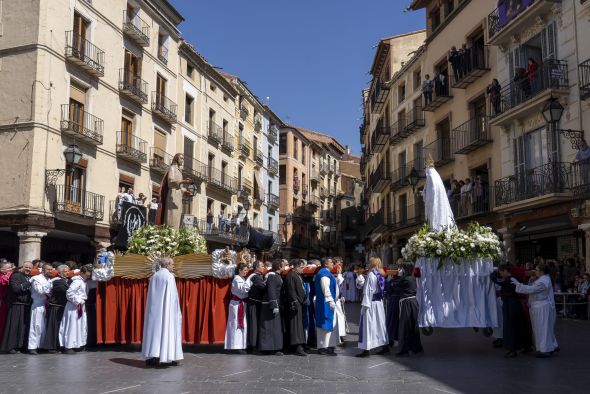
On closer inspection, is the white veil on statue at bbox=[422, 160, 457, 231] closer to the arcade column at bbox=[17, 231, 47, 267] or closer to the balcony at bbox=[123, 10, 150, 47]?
the arcade column at bbox=[17, 231, 47, 267]

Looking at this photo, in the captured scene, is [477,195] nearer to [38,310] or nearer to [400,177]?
[400,177]

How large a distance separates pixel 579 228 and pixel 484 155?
731 centimetres

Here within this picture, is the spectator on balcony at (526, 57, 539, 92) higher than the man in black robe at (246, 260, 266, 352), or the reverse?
the spectator on balcony at (526, 57, 539, 92)

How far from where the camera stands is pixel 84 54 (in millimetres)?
25047

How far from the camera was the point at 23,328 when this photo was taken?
12055 mm

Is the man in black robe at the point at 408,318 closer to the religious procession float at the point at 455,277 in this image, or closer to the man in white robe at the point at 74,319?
the religious procession float at the point at 455,277

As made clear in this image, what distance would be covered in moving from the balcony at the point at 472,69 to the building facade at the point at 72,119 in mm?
14148

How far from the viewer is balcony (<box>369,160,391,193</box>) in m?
38.5

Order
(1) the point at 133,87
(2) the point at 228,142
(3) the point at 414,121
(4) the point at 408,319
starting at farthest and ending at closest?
(2) the point at 228,142
(3) the point at 414,121
(1) the point at 133,87
(4) the point at 408,319

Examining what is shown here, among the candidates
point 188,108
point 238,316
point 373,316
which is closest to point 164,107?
point 188,108

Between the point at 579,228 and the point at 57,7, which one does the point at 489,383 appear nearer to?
the point at 579,228

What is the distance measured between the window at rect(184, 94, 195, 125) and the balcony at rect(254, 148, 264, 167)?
11.1 meters

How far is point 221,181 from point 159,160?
27.7ft

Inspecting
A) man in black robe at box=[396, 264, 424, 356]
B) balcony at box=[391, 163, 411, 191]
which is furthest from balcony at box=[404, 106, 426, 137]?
man in black robe at box=[396, 264, 424, 356]
